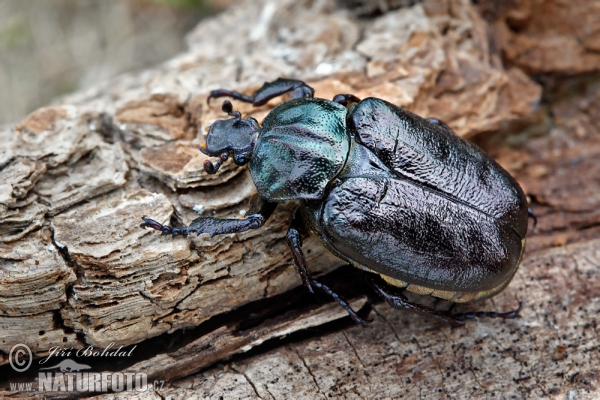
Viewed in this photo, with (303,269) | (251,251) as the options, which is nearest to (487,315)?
(303,269)

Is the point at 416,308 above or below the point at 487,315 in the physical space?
above

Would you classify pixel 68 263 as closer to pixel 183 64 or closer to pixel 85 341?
pixel 85 341

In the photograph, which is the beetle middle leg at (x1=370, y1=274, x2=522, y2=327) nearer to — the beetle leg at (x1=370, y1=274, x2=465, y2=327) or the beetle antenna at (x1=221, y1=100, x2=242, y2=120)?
the beetle leg at (x1=370, y1=274, x2=465, y2=327)

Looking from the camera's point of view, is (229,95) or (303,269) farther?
(229,95)

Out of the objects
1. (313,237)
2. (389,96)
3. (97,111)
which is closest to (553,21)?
(389,96)

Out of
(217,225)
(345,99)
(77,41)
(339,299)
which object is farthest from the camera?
(77,41)

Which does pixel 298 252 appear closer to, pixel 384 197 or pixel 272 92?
pixel 384 197

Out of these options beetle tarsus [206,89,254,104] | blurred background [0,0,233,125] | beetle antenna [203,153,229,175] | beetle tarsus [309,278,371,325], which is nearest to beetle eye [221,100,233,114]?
beetle tarsus [206,89,254,104]
